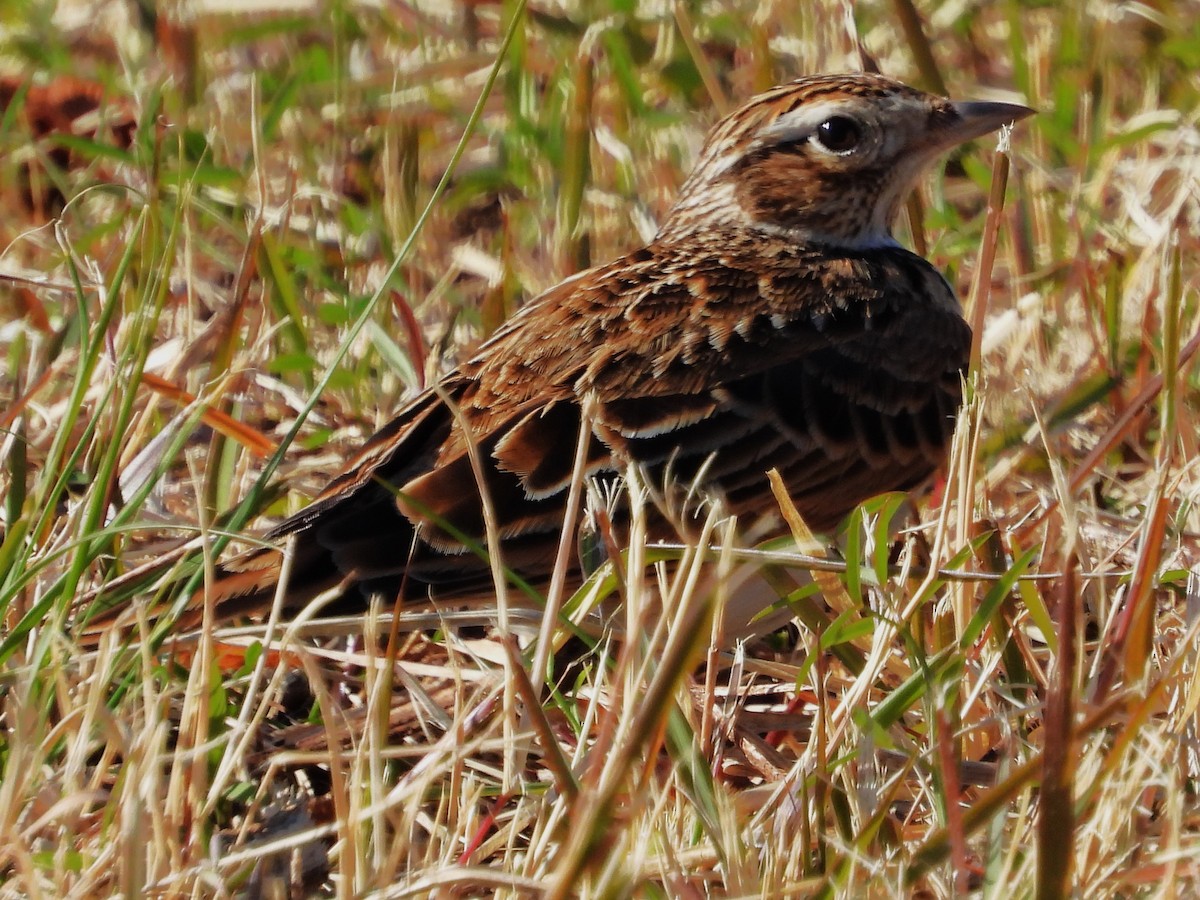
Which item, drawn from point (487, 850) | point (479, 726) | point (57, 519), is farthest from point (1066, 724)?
point (57, 519)

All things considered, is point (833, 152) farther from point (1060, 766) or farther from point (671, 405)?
point (1060, 766)

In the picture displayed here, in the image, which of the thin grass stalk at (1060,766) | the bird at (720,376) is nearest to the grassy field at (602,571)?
the thin grass stalk at (1060,766)

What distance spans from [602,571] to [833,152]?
196cm

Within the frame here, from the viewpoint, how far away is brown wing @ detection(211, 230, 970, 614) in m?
3.74

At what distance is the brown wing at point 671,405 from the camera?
3742 millimetres

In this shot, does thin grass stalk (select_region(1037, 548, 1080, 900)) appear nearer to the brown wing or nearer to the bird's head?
the brown wing

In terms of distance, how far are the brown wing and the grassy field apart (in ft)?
0.55

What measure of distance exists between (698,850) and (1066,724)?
0.74m

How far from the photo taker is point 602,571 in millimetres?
3135

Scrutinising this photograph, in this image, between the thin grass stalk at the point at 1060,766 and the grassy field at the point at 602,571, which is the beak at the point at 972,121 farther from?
the thin grass stalk at the point at 1060,766

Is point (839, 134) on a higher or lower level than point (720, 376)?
higher

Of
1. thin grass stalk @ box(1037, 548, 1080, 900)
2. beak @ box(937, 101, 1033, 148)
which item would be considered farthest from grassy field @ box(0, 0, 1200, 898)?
beak @ box(937, 101, 1033, 148)

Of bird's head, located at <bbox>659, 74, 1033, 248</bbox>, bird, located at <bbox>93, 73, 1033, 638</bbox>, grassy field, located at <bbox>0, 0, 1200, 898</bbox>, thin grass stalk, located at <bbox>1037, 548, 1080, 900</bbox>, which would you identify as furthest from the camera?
bird's head, located at <bbox>659, 74, 1033, 248</bbox>

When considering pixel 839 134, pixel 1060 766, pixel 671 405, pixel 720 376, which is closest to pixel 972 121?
pixel 839 134
